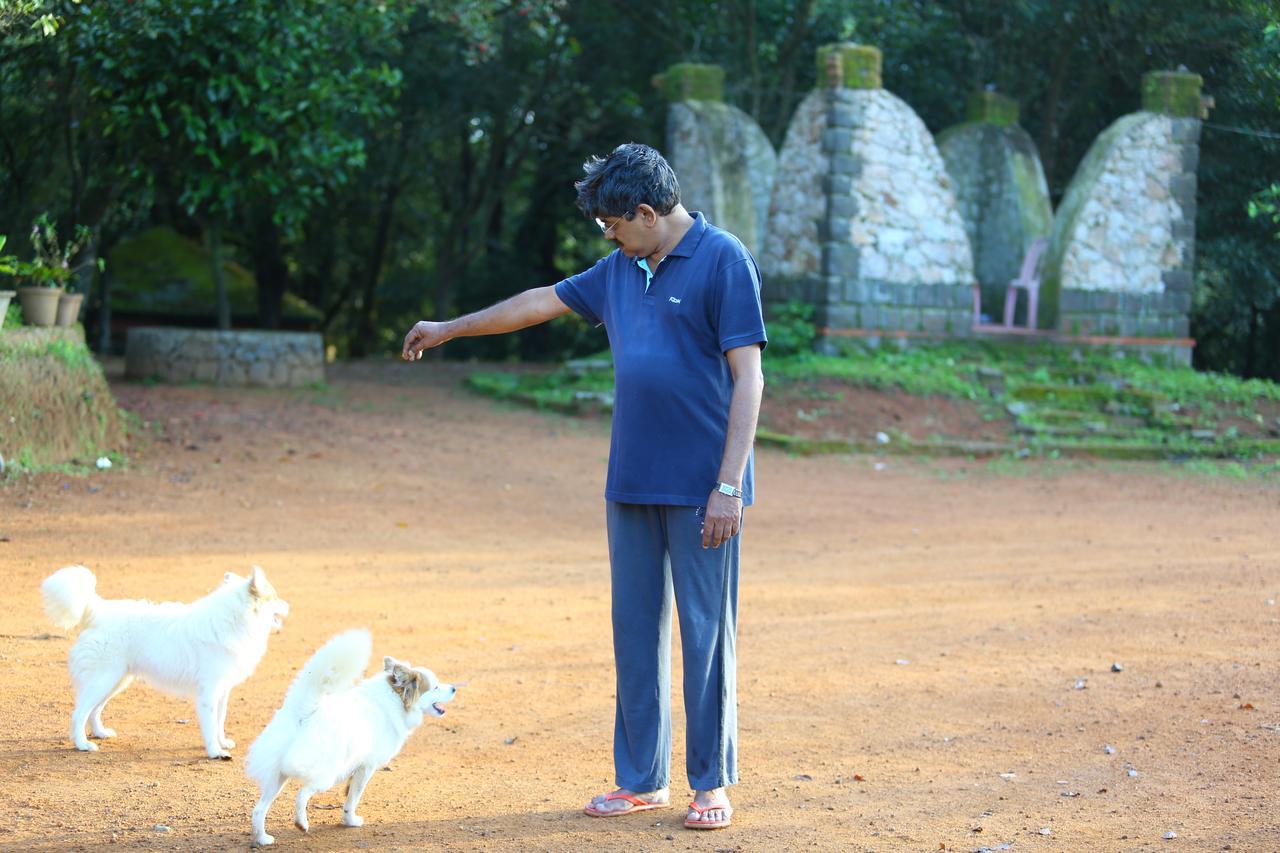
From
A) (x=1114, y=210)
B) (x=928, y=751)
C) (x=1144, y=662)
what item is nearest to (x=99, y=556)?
(x=928, y=751)

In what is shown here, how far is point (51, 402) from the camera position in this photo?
1019cm

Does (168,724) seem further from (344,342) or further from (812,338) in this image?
(344,342)

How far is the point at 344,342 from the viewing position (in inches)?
1156

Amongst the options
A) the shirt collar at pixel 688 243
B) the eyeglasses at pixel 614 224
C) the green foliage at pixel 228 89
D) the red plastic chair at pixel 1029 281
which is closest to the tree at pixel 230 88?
the green foliage at pixel 228 89

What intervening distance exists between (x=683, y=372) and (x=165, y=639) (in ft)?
6.62

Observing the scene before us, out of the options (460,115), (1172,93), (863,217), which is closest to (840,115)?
(863,217)

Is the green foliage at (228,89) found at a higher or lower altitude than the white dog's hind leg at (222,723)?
higher

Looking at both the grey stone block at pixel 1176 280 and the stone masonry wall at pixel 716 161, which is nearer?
the stone masonry wall at pixel 716 161

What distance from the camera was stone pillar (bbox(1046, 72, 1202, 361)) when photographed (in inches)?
703

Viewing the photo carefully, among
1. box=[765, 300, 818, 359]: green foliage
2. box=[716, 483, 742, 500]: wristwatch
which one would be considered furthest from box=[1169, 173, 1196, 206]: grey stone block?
box=[716, 483, 742, 500]: wristwatch

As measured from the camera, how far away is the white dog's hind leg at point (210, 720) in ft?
14.8

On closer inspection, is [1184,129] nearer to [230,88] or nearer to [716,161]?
[716,161]

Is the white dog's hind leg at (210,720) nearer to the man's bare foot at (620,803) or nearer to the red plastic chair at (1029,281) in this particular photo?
the man's bare foot at (620,803)

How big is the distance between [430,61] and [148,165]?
8.74m
